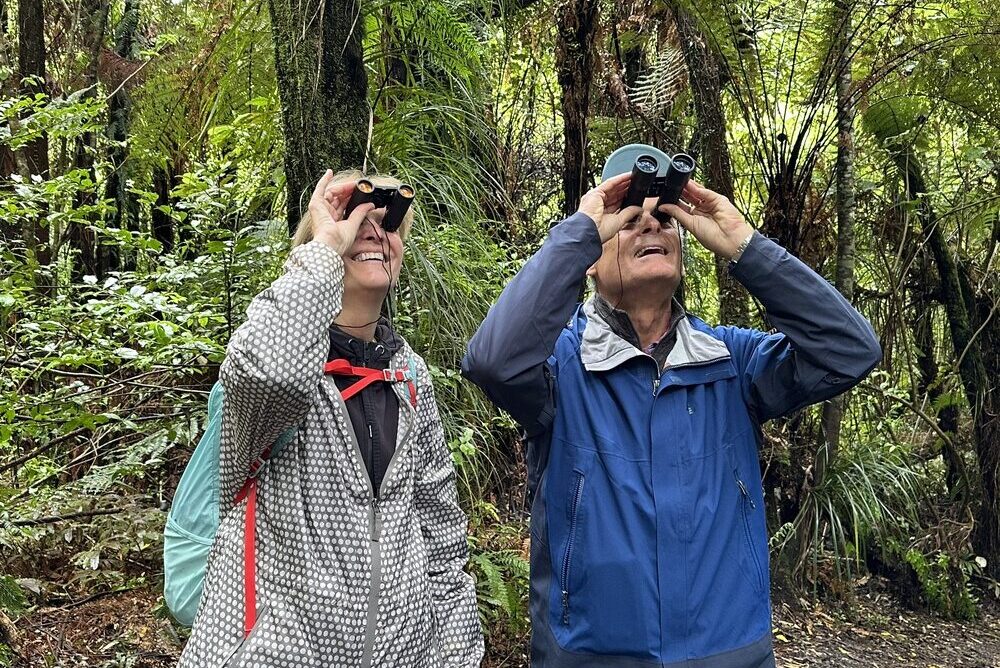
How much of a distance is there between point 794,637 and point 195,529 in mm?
3754

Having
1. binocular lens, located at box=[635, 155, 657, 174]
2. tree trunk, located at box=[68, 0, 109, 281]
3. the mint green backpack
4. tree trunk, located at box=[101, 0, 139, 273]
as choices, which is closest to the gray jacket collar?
binocular lens, located at box=[635, 155, 657, 174]

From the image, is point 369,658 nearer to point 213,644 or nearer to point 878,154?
point 213,644

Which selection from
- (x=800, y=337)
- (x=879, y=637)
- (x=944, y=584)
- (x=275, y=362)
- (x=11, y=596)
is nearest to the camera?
(x=275, y=362)

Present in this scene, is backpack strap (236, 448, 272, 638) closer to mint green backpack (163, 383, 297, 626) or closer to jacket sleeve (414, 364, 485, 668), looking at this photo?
mint green backpack (163, 383, 297, 626)

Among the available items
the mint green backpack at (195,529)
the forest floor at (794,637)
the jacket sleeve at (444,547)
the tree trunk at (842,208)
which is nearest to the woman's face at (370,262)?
the jacket sleeve at (444,547)

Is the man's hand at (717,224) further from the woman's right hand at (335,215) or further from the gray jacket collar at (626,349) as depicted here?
the woman's right hand at (335,215)

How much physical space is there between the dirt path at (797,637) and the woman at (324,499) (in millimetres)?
1969

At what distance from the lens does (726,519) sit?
2.10m

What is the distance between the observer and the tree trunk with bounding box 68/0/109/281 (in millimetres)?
6410

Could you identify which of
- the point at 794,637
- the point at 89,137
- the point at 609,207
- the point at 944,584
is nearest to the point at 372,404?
the point at 609,207

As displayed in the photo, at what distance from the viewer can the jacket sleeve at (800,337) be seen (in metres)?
2.16

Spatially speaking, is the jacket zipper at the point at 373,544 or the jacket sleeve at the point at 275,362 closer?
the jacket sleeve at the point at 275,362

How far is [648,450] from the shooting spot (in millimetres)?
2096

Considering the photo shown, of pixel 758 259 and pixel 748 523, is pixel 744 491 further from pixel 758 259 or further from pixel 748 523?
pixel 758 259
